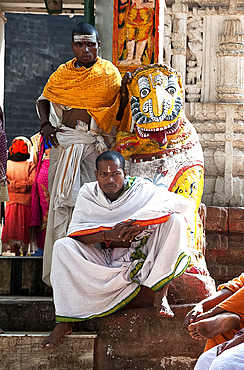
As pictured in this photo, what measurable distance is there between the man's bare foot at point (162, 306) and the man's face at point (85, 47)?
2094mm

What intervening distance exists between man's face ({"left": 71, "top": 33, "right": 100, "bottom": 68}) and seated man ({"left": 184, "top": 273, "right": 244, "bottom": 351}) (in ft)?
7.94

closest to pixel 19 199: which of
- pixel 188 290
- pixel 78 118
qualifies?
pixel 78 118

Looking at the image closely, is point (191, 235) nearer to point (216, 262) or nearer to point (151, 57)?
point (151, 57)

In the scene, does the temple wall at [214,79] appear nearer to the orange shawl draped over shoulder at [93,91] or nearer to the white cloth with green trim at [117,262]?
the orange shawl draped over shoulder at [93,91]

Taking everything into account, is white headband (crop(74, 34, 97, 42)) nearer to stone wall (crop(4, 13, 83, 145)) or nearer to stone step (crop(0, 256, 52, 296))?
stone step (crop(0, 256, 52, 296))

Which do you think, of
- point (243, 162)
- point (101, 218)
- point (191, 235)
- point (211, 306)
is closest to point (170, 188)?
point (191, 235)

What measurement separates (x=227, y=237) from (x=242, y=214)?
12.1 inches

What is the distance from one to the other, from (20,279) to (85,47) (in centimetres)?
201

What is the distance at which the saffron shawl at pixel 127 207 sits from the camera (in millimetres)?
4145

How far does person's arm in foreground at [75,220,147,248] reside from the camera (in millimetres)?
4090

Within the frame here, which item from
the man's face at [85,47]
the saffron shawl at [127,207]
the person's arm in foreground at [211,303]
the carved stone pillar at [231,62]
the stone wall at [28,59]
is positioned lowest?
the person's arm in foreground at [211,303]

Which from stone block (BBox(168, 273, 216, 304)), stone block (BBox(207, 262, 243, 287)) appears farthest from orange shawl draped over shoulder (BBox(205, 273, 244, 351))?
stone block (BBox(207, 262, 243, 287))

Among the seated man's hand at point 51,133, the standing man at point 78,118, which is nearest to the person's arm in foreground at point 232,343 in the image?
the standing man at point 78,118

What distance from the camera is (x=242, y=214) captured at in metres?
6.78
